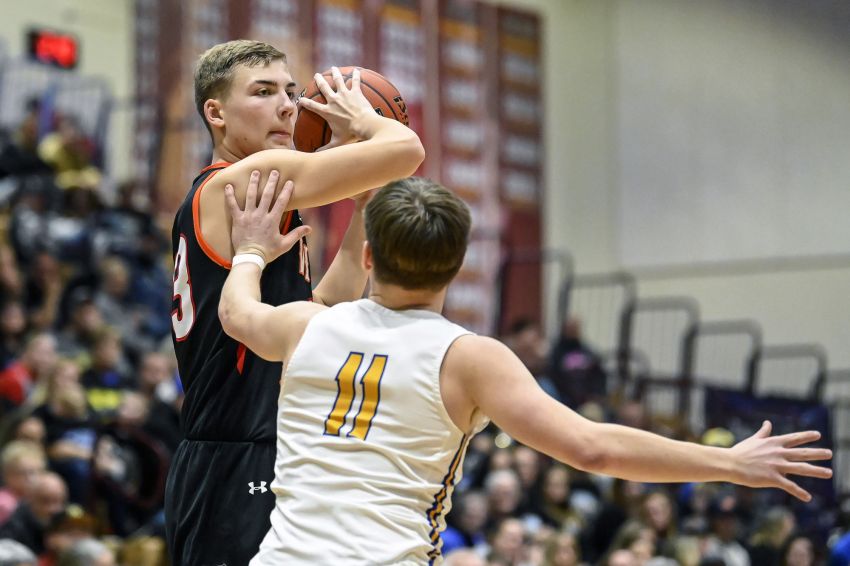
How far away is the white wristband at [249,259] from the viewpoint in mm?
3012

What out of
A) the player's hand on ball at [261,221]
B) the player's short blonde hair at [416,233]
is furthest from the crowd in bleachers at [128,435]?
the player's short blonde hair at [416,233]

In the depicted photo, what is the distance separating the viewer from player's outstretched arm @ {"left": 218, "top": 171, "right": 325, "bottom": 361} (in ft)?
8.71

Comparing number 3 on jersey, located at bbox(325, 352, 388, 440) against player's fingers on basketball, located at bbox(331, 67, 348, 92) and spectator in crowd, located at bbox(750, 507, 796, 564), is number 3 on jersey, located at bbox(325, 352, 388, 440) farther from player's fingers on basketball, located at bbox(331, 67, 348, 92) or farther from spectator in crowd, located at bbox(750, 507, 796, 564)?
spectator in crowd, located at bbox(750, 507, 796, 564)

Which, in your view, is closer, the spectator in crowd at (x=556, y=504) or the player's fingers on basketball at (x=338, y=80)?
the player's fingers on basketball at (x=338, y=80)

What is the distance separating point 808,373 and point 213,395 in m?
12.3

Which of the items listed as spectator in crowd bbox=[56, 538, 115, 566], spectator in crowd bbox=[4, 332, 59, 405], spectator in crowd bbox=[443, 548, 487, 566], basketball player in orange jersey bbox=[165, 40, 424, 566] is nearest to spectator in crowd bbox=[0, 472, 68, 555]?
spectator in crowd bbox=[56, 538, 115, 566]

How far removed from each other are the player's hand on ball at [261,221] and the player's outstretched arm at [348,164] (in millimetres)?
29

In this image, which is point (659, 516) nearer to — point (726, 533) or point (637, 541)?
point (726, 533)

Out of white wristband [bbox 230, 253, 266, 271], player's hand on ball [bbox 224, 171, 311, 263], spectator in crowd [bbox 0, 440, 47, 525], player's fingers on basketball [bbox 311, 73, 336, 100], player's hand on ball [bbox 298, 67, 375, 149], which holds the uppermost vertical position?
player's fingers on basketball [bbox 311, 73, 336, 100]

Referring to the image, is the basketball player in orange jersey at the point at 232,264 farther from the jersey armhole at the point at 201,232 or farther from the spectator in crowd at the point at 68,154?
the spectator in crowd at the point at 68,154

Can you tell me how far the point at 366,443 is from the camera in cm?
250

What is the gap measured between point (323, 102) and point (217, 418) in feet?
2.72

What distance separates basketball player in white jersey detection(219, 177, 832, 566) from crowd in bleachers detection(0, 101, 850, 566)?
3819 millimetres

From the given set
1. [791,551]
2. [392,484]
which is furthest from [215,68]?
[791,551]
